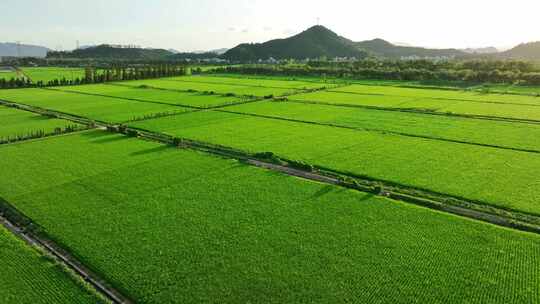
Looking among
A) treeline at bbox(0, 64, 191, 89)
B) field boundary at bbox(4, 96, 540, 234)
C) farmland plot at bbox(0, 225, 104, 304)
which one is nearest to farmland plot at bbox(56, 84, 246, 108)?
treeline at bbox(0, 64, 191, 89)

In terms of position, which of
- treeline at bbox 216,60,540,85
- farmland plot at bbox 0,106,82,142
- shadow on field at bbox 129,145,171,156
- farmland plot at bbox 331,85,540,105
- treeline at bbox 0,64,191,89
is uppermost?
treeline at bbox 216,60,540,85

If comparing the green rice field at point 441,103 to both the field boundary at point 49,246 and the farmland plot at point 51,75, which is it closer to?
the field boundary at point 49,246

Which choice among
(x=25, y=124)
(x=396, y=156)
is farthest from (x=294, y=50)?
(x=396, y=156)

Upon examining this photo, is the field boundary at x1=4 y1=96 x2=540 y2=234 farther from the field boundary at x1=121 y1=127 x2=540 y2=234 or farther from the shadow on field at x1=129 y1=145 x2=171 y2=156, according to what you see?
the shadow on field at x1=129 y1=145 x2=171 y2=156

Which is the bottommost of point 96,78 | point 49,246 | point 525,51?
point 49,246

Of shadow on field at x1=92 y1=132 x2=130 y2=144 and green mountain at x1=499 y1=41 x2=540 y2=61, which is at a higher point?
green mountain at x1=499 y1=41 x2=540 y2=61

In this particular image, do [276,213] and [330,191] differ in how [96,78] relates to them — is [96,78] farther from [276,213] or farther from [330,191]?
[276,213]
